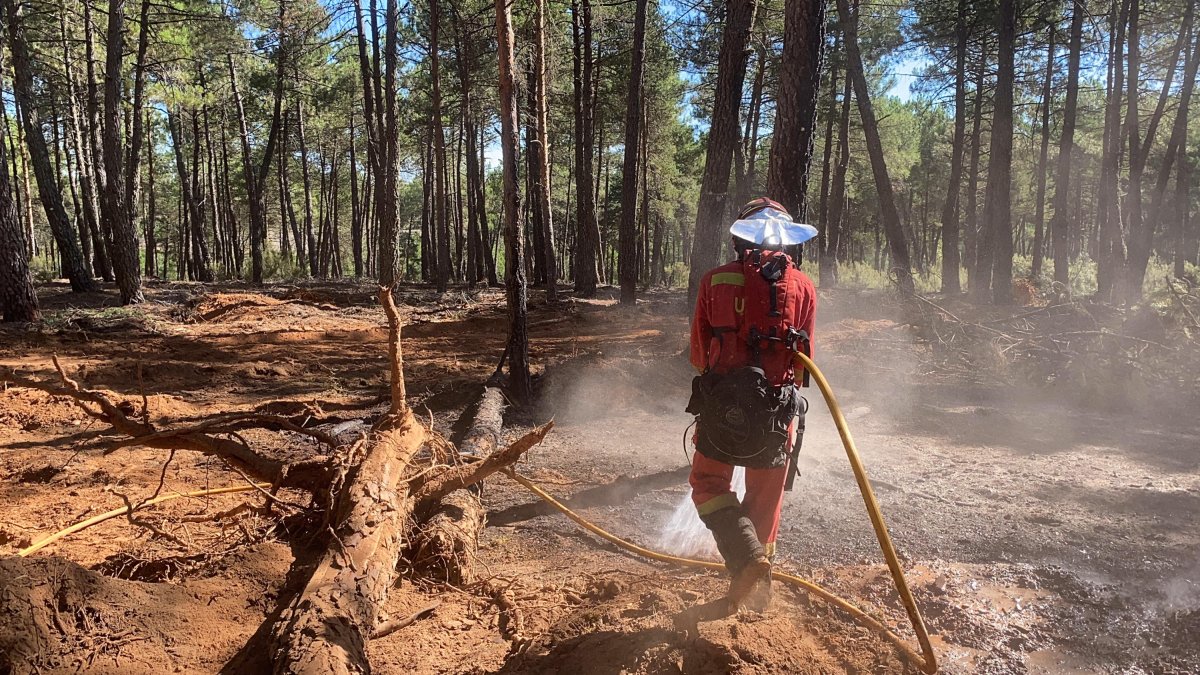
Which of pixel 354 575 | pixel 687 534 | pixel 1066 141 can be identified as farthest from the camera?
pixel 1066 141

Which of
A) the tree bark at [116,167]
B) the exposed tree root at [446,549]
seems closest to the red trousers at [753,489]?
the exposed tree root at [446,549]

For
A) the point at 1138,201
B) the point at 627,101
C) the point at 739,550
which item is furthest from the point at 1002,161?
the point at 739,550

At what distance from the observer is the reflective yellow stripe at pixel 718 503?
3.00 m

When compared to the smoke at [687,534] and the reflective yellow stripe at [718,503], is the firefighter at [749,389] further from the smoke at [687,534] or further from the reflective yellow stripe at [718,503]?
the smoke at [687,534]

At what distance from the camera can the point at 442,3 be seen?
18.2 metres

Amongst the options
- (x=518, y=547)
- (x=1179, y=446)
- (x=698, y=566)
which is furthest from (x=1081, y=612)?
(x=1179, y=446)

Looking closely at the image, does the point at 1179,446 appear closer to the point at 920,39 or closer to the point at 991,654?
the point at 991,654

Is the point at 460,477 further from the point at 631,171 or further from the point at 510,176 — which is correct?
the point at 631,171

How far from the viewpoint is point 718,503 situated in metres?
3.01

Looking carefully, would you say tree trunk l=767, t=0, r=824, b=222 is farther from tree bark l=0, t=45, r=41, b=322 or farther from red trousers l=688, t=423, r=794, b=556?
tree bark l=0, t=45, r=41, b=322

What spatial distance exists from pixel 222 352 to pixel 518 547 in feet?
24.9

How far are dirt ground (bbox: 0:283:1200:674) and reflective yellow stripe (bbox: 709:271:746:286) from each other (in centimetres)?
160

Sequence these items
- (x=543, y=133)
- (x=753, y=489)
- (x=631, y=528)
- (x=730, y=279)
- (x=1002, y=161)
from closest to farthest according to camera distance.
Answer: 1. (x=730, y=279)
2. (x=753, y=489)
3. (x=631, y=528)
4. (x=1002, y=161)
5. (x=543, y=133)

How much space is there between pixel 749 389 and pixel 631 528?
75.1 inches
